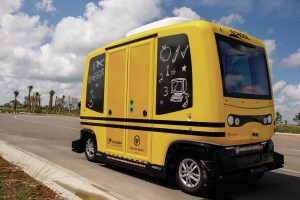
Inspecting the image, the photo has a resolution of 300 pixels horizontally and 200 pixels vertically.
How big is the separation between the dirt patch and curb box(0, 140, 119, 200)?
15 cm

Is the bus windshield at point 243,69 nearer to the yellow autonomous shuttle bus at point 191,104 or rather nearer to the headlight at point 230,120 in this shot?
the yellow autonomous shuttle bus at point 191,104

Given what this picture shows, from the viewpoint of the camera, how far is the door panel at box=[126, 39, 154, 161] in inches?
283

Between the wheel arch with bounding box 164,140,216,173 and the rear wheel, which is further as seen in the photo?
the rear wheel

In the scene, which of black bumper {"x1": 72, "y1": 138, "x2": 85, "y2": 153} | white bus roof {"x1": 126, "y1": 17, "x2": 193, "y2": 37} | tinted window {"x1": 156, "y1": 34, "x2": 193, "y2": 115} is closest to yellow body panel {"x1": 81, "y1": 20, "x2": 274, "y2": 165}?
tinted window {"x1": 156, "y1": 34, "x2": 193, "y2": 115}

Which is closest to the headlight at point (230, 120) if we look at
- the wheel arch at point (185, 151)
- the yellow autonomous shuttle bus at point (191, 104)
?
the yellow autonomous shuttle bus at point (191, 104)

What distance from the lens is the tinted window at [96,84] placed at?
29.3 ft

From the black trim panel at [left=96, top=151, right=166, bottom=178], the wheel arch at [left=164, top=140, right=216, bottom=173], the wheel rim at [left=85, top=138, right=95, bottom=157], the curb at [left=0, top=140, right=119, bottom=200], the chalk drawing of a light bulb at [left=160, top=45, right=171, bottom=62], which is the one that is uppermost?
the chalk drawing of a light bulb at [left=160, top=45, right=171, bottom=62]

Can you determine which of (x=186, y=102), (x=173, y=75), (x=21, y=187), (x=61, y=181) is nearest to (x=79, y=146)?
(x=61, y=181)

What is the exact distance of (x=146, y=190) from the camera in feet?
22.0

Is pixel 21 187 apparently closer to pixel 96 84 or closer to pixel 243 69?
pixel 96 84

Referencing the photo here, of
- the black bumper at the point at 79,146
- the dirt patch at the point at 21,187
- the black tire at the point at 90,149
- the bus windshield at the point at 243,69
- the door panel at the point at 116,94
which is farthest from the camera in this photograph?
→ the black bumper at the point at 79,146

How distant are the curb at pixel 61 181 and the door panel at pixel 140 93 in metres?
1.24

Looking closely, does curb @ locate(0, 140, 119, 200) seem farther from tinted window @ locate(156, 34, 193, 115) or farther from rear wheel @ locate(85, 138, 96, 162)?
tinted window @ locate(156, 34, 193, 115)

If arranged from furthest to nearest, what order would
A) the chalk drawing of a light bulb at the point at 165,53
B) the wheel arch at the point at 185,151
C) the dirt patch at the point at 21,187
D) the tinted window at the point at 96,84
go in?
the tinted window at the point at 96,84, the chalk drawing of a light bulb at the point at 165,53, the wheel arch at the point at 185,151, the dirt patch at the point at 21,187
